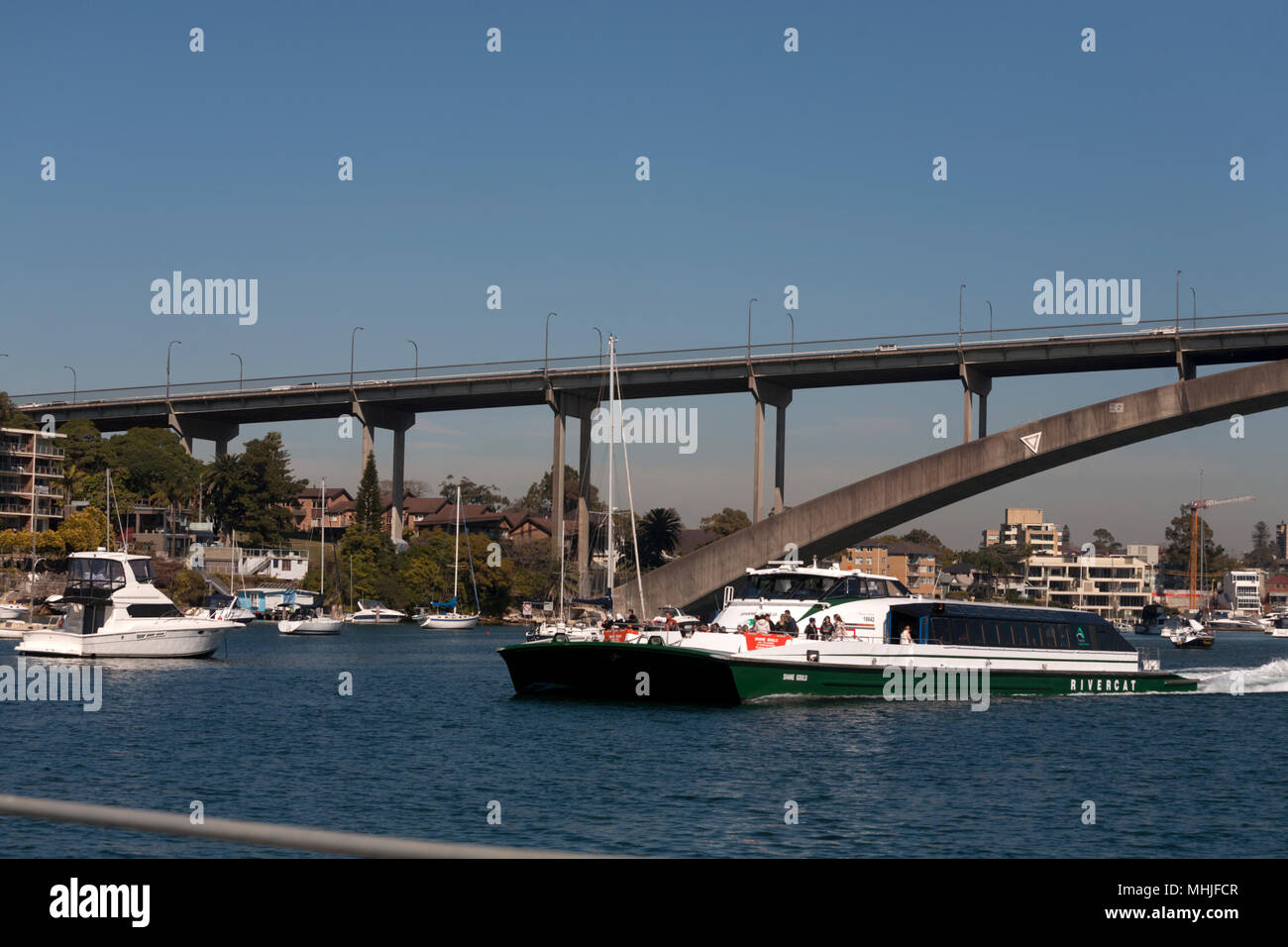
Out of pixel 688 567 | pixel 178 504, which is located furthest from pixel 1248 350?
pixel 178 504

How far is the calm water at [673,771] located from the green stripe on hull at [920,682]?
2.12ft

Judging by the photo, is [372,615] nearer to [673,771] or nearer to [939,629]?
[939,629]

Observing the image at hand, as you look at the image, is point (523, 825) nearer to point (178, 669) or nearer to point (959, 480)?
point (178, 669)

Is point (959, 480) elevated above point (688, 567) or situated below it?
above

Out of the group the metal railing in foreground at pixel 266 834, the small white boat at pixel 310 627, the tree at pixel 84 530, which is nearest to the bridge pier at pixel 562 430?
the small white boat at pixel 310 627

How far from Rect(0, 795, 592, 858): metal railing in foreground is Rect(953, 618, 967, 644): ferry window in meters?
44.8

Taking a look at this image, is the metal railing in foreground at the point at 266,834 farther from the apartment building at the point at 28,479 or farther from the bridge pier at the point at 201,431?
the bridge pier at the point at 201,431

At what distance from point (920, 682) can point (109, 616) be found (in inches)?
1551

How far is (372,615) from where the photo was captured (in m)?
140

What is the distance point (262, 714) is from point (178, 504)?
389 feet

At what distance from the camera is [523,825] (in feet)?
81.0

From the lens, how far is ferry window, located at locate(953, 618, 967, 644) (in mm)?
48125

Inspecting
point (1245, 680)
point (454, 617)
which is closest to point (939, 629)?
point (1245, 680)

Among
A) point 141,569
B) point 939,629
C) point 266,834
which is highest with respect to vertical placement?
point 266,834
